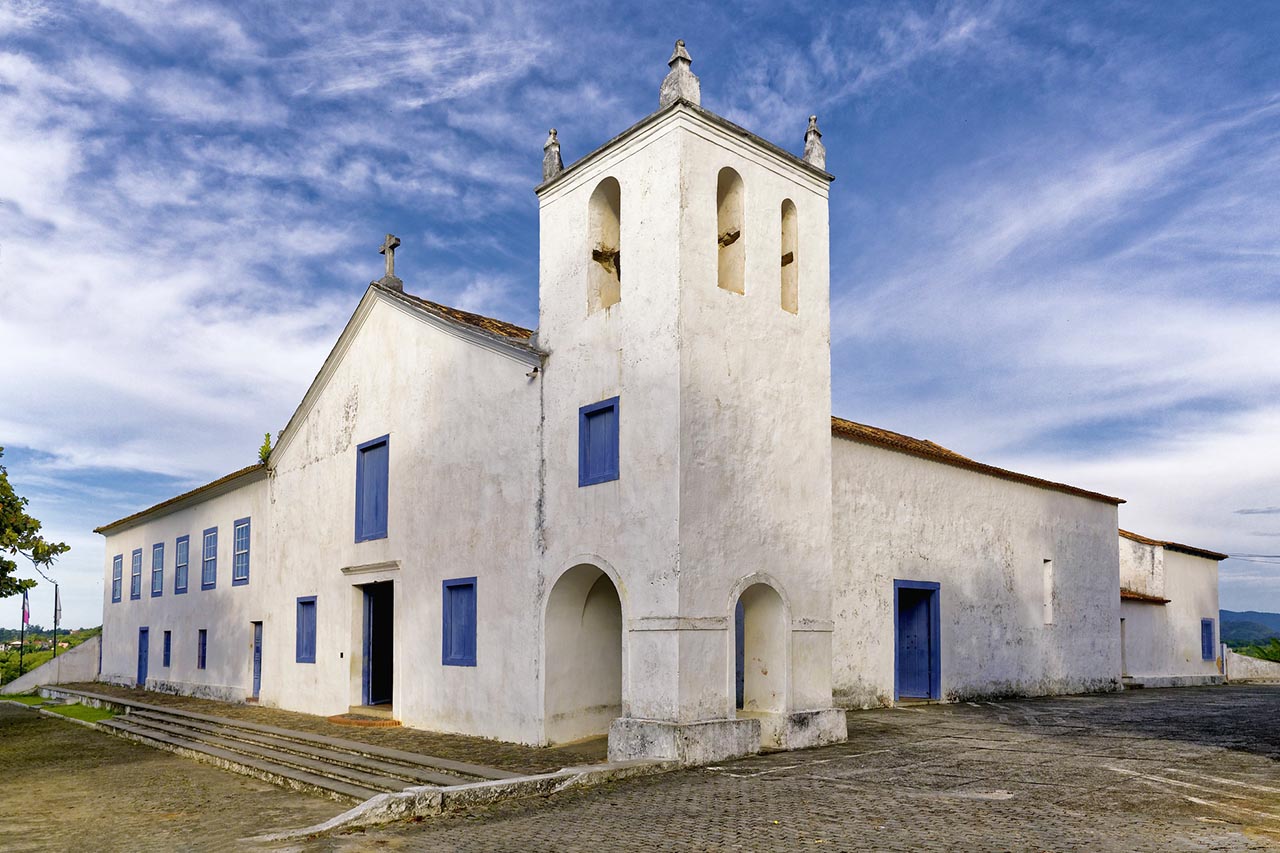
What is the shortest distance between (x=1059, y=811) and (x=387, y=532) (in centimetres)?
1160

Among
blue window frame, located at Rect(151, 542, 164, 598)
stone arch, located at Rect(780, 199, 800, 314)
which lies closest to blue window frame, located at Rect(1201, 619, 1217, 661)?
stone arch, located at Rect(780, 199, 800, 314)

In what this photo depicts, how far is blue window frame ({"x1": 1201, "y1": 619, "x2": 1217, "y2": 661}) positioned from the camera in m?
30.3

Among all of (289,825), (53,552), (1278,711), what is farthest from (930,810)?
(53,552)

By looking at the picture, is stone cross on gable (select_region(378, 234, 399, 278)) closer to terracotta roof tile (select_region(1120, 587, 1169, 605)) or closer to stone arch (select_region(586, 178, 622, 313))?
stone arch (select_region(586, 178, 622, 313))

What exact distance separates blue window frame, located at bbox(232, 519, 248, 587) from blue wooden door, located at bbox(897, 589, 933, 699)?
14.1 m

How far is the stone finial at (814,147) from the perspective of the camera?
48.1 ft

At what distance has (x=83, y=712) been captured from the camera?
2259 cm

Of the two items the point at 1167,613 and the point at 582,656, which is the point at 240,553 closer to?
the point at 582,656

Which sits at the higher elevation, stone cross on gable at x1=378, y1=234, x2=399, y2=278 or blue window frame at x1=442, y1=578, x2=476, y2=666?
stone cross on gable at x1=378, y1=234, x2=399, y2=278

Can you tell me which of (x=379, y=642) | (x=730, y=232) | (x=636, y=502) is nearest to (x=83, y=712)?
(x=379, y=642)

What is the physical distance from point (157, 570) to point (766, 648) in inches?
837

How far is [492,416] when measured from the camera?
15.0 m

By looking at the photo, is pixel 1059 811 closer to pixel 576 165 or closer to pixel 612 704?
pixel 612 704

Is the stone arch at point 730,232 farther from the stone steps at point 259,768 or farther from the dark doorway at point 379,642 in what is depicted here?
the dark doorway at point 379,642
